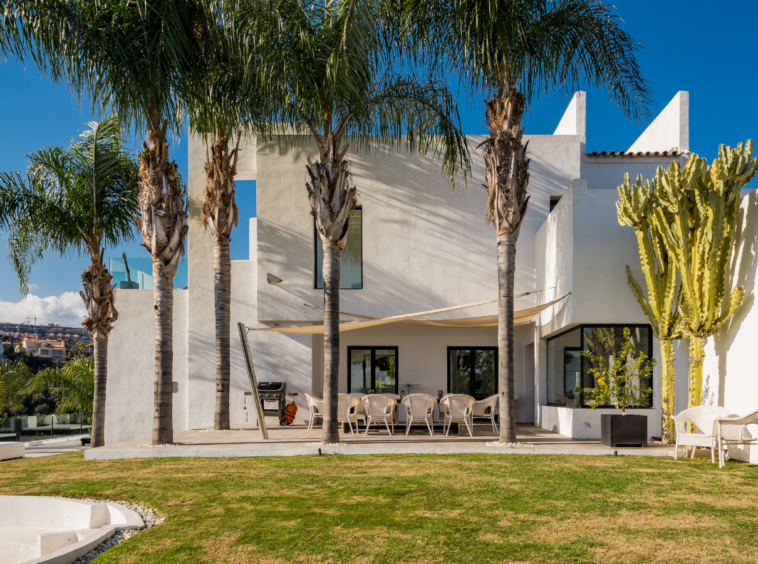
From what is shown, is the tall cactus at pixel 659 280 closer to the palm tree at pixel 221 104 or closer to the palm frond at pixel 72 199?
the palm tree at pixel 221 104

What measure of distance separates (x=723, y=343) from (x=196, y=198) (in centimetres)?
1189

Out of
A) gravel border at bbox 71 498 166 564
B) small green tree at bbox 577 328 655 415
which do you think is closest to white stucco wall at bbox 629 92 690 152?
small green tree at bbox 577 328 655 415

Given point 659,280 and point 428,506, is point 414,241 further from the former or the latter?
point 428,506

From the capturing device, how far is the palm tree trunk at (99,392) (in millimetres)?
13594

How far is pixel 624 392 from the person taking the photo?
32.8ft

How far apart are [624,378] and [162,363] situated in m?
7.32

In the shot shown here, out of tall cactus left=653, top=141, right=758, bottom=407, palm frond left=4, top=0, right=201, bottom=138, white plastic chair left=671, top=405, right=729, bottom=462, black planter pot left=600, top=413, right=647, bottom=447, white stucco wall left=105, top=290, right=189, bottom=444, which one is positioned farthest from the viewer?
white stucco wall left=105, top=290, right=189, bottom=444

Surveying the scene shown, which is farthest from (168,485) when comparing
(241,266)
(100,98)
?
(241,266)

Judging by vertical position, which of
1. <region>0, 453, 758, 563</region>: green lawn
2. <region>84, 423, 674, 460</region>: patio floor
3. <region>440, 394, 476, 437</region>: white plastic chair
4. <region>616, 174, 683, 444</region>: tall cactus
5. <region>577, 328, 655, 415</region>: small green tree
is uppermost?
<region>616, 174, 683, 444</region>: tall cactus

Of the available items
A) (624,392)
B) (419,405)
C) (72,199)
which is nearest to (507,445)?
(419,405)

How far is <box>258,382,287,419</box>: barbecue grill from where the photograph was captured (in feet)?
47.0

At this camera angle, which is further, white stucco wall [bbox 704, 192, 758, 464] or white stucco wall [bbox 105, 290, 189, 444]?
white stucco wall [bbox 105, 290, 189, 444]

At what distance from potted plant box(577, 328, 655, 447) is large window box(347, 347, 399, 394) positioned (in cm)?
546

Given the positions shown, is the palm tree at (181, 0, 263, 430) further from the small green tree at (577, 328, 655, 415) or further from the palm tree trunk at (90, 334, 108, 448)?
the small green tree at (577, 328, 655, 415)
